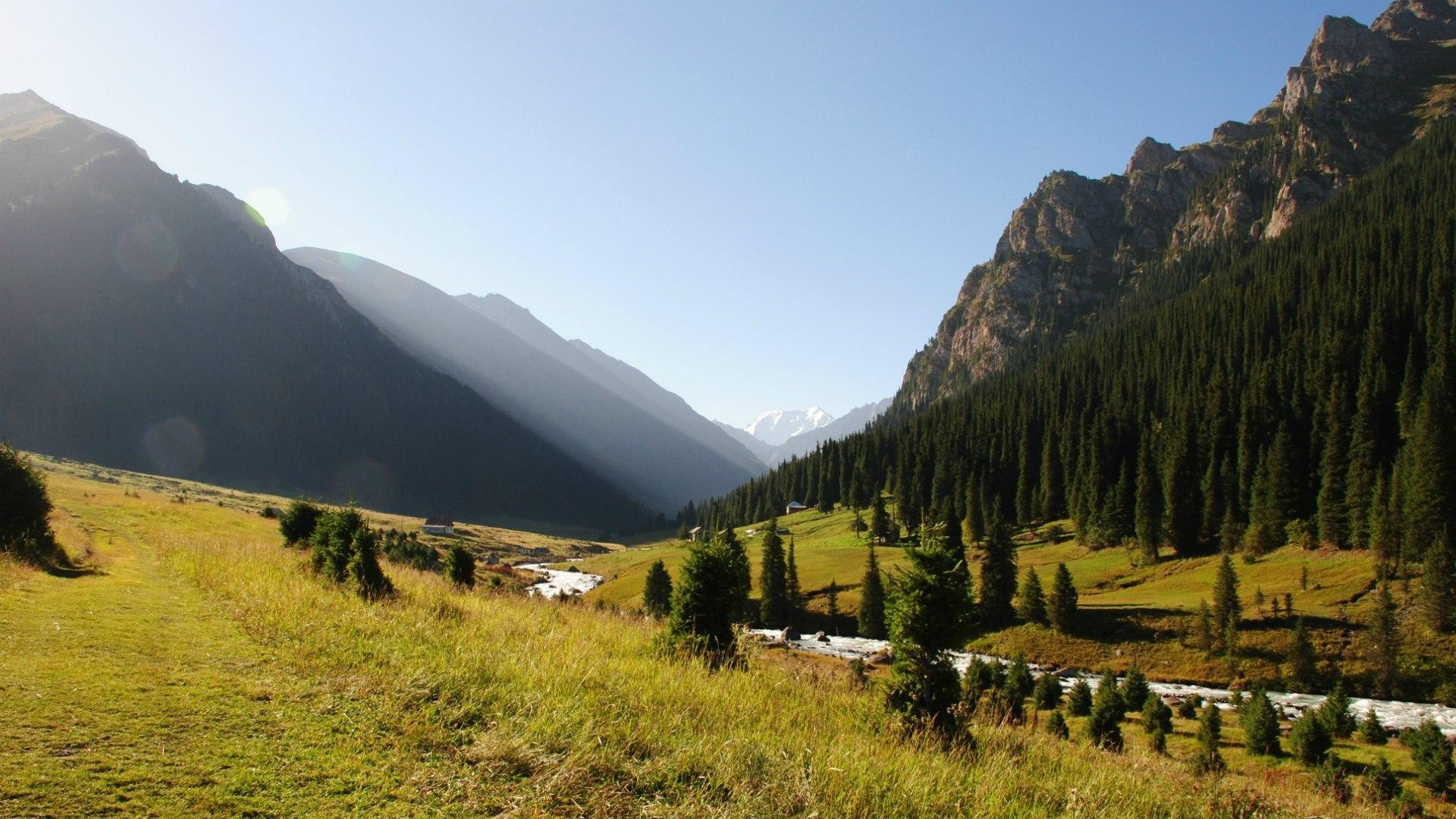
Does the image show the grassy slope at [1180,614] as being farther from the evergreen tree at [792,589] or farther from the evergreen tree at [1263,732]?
the evergreen tree at [1263,732]

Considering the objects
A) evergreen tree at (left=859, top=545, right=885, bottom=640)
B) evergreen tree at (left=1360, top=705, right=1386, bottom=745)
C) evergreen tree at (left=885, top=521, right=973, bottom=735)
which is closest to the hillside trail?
evergreen tree at (left=885, top=521, right=973, bottom=735)

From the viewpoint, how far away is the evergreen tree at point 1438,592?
173 feet

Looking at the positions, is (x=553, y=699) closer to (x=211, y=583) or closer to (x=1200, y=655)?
(x=211, y=583)

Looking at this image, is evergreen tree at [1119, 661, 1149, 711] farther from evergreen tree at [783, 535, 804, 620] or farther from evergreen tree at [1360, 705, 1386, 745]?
evergreen tree at [783, 535, 804, 620]

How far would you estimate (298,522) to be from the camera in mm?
Answer: 30938

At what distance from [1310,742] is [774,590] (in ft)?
178

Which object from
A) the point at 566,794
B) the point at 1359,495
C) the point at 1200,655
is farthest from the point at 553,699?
the point at 1359,495

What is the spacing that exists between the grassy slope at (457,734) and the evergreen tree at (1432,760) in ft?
122

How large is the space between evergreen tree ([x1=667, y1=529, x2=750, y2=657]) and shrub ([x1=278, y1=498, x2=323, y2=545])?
2178 cm

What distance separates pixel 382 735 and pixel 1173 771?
9.90 m

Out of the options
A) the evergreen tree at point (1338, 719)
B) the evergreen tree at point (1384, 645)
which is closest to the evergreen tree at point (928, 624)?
the evergreen tree at point (1338, 719)

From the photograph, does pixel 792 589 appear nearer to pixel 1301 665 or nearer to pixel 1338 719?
pixel 1301 665

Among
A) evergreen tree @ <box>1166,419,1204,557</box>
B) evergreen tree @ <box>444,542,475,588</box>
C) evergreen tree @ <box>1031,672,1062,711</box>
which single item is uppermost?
evergreen tree @ <box>1166,419,1204,557</box>

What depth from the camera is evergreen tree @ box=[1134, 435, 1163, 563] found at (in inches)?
3403
